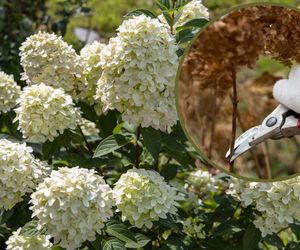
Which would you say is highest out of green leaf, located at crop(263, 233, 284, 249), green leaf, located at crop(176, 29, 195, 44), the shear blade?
green leaf, located at crop(176, 29, 195, 44)

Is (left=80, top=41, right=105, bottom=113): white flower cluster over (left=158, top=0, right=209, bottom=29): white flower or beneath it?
beneath

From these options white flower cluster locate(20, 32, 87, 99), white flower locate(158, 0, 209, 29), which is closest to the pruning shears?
white flower locate(158, 0, 209, 29)

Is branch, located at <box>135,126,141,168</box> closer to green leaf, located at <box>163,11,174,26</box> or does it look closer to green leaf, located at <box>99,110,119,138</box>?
green leaf, located at <box>99,110,119,138</box>

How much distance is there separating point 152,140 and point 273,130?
0.58 meters

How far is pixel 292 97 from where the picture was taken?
210cm

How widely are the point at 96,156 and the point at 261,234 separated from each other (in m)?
0.68

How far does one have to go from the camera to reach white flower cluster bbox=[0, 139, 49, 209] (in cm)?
250

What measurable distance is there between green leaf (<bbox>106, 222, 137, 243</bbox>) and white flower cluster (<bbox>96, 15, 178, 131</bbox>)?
37 centimetres

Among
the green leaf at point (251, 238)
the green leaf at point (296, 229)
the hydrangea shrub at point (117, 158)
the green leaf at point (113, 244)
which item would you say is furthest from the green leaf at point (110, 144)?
the green leaf at point (296, 229)

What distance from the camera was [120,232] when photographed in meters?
2.53

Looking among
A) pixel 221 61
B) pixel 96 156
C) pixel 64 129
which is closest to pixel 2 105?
pixel 64 129

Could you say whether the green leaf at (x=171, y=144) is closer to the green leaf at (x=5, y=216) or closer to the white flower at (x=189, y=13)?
the white flower at (x=189, y=13)

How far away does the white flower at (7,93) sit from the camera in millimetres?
3049

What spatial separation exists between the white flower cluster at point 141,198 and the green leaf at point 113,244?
0.26 ft
